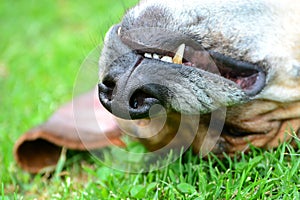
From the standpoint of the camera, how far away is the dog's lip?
2.74 m

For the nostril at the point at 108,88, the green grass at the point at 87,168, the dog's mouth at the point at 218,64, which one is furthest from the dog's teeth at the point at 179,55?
the green grass at the point at 87,168

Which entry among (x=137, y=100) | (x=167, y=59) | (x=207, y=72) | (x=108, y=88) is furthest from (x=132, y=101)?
(x=207, y=72)

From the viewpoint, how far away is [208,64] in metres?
2.84

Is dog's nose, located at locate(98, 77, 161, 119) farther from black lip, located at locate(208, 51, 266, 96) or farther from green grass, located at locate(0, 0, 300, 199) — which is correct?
green grass, located at locate(0, 0, 300, 199)

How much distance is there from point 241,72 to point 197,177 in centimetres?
65

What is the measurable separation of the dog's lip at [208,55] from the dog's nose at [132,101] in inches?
7.4

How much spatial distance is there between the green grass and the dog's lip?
38cm

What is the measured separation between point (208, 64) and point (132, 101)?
0.42m

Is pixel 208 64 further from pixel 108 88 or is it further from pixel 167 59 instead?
pixel 108 88

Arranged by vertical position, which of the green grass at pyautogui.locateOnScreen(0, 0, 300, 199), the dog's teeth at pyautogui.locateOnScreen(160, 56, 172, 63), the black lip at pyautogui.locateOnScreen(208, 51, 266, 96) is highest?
the dog's teeth at pyautogui.locateOnScreen(160, 56, 172, 63)

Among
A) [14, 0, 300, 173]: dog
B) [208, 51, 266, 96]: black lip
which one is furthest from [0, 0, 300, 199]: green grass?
[208, 51, 266, 96]: black lip

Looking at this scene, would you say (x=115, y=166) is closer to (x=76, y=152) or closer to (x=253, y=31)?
(x=76, y=152)

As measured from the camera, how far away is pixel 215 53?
285 cm

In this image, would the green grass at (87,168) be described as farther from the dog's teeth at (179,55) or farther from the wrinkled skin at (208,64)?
the dog's teeth at (179,55)
